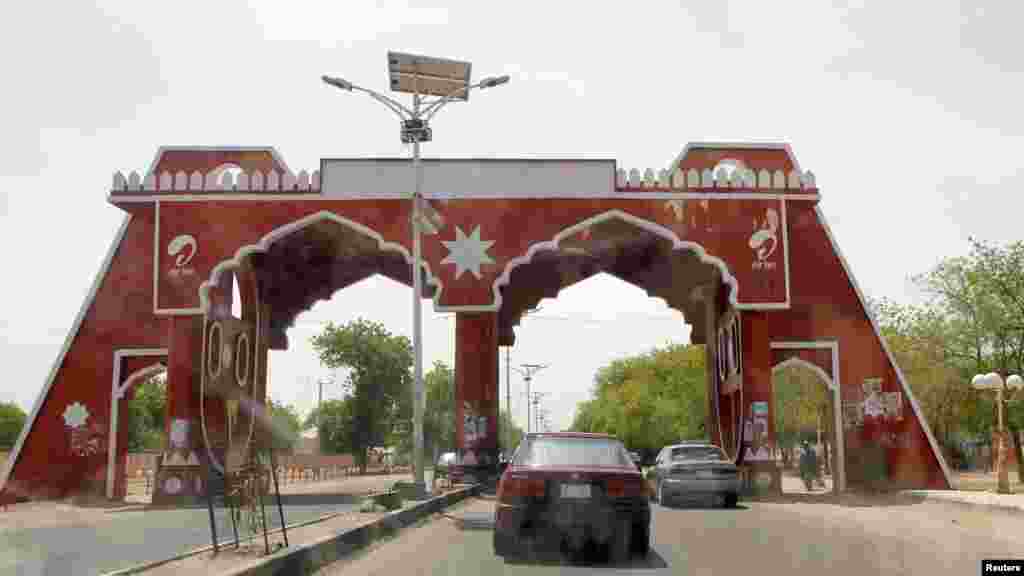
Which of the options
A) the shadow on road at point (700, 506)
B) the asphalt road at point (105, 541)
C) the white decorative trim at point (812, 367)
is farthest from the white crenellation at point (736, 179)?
the asphalt road at point (105, 541)

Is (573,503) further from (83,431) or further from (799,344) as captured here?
(83,431)

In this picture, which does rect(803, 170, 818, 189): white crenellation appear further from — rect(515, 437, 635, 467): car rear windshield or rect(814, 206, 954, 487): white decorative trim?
rect(515, 437, 635, 467): car rear windshield

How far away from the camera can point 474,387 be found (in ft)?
95.6

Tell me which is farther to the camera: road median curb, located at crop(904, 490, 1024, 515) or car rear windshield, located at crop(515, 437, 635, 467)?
road median curb, located at crop(904, 490, 1024, 515)

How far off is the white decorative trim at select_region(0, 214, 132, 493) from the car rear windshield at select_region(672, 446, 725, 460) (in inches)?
720

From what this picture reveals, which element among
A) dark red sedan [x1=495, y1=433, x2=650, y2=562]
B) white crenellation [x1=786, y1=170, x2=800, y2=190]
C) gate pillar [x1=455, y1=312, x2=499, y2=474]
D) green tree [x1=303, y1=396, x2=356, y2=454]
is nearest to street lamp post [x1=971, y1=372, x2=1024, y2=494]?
white crenellation [x1=786, y1=170, x2=800, y2=190]

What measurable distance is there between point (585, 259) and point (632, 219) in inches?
245

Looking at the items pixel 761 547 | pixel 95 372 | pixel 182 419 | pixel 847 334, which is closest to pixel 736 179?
pixel 847 334

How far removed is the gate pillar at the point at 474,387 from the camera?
28.9 m

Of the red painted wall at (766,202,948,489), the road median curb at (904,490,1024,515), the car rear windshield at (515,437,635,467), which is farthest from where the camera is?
the red painted wall at (766,202,948,489)

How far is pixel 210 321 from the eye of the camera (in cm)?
2844

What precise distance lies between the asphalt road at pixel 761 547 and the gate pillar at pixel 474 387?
33.7ft

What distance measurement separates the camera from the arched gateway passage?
91.8 feet

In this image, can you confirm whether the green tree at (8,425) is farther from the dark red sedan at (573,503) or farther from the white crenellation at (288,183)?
the dark red sedan at (573,503)
